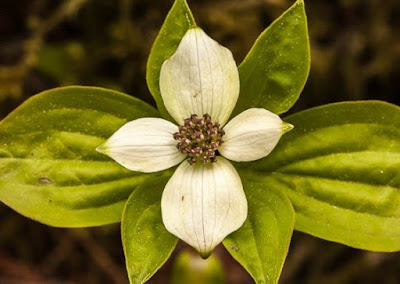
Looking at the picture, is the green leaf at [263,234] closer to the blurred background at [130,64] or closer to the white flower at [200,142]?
the white flower at [200,142]

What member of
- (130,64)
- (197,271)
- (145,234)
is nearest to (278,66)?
(145,234)

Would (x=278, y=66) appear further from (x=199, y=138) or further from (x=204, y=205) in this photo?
(x=204, y=205)

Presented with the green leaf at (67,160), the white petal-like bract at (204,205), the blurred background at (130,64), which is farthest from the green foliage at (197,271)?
the white petal-like bract at (204,205)

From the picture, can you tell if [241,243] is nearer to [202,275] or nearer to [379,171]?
[379,171]

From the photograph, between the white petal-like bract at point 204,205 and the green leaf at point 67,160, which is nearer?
the white petal-like bract at point 204,205

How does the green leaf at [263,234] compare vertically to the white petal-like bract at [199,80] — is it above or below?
below

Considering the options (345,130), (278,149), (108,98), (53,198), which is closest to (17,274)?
(53,198)

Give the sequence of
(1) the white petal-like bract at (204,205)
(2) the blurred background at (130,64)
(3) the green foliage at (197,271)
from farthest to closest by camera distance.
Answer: (2) the blurred background at (130,64)
(3) the green foliage at (197,271)
(1) the white petal-like bract at (204,205)
